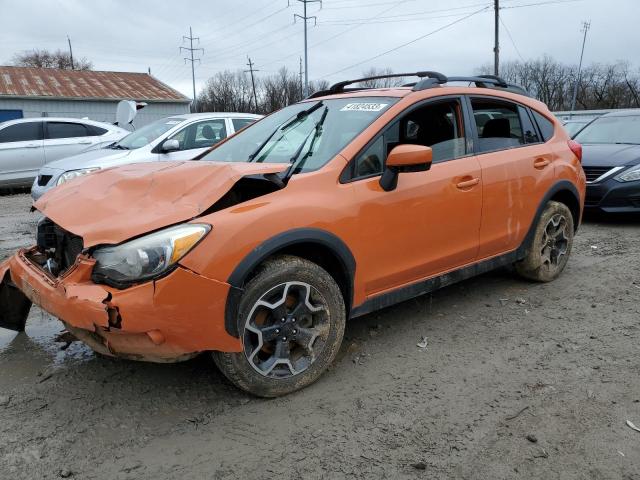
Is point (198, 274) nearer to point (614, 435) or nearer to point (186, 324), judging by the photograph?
point (186, 324)

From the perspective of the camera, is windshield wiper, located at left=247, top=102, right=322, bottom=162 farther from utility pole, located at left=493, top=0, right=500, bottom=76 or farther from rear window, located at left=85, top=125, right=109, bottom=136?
utility pole, located at left=493, top=0, right=500, bottom=76

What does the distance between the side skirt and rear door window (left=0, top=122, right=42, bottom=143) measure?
1122 centimetres

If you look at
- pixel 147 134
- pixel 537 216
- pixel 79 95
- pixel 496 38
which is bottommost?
pixel 537 216

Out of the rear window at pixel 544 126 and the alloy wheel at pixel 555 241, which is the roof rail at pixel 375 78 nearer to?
the rear window at pixel 544 126

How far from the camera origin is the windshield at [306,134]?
3.38m

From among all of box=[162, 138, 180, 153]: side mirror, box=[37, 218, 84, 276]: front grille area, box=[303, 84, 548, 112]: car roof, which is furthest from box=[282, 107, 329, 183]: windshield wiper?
box=[162, 138, 180, 153]: side mirror

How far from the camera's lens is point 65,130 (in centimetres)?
1216

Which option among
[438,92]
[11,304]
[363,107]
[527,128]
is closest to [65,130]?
[11,304]

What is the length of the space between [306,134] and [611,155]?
587cm

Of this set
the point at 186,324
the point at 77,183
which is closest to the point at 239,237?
the point at 186,324

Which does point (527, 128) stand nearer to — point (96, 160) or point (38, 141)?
point (96, 160)

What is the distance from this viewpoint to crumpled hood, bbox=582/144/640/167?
24.2ft

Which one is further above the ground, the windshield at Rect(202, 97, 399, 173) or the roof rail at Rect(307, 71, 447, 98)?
the roof rail at Rect(307, 71, 447, 98)

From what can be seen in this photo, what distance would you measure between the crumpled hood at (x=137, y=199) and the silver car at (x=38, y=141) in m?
9.00
